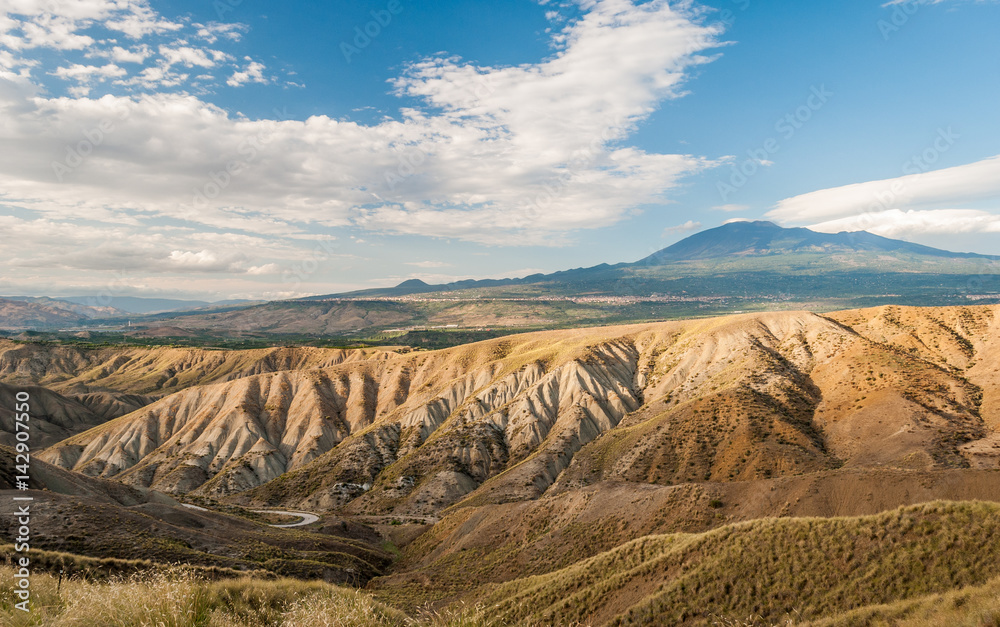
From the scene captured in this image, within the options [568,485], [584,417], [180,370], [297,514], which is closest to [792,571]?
[568,485]

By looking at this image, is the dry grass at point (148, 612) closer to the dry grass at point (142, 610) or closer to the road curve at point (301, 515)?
the dry grass at point (142, 610)

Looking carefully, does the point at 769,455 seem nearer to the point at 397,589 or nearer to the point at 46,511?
the point at 397,589

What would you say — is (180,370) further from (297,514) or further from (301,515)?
(301,515)

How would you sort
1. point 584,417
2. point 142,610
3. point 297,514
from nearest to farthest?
point 142,610 → point 297,514 → point 584,417

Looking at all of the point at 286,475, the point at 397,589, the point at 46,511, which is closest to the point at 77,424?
the point at 286,475

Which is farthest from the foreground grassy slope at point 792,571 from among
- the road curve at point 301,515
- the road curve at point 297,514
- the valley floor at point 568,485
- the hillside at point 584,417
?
the road curve at point 297,514
